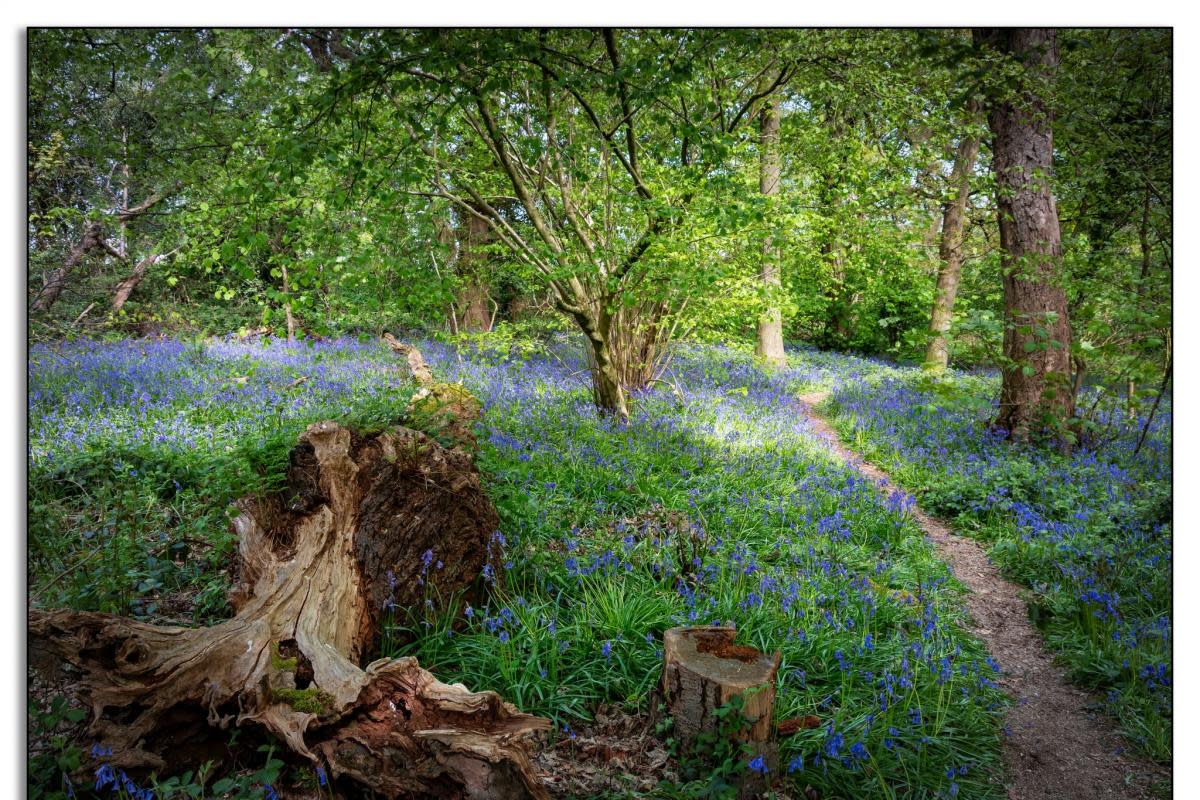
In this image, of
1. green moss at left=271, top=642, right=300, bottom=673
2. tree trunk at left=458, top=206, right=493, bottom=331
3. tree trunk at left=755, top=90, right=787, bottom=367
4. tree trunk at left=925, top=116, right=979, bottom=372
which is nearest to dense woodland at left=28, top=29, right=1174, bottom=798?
green moss at left=271, top=642, right=300, bottom=673

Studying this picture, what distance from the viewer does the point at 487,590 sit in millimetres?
3689

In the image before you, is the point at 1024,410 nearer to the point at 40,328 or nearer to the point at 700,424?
the point at 700,424

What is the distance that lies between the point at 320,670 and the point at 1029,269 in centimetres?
652

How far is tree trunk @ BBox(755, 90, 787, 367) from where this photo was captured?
802 centimetres

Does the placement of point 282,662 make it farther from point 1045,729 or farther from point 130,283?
point 1045,729

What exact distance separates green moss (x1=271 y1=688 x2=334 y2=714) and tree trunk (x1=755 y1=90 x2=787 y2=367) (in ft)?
18.4

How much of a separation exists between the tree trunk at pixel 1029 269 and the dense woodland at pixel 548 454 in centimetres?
5

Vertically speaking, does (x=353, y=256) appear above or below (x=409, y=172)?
below

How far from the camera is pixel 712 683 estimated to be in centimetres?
246

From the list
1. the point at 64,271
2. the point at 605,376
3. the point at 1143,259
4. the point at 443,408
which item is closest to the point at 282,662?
the point at 64,271

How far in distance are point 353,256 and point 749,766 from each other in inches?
174
